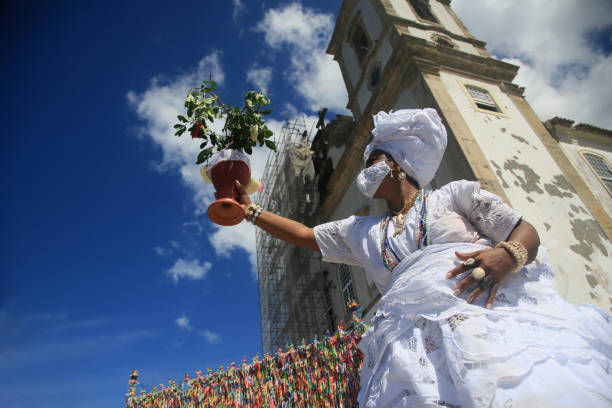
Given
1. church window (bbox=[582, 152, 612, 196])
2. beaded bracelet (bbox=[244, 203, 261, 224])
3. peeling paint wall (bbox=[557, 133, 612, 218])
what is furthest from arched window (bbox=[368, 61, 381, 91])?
beaded bracelet (bbox=[244, 203, 261, 224])

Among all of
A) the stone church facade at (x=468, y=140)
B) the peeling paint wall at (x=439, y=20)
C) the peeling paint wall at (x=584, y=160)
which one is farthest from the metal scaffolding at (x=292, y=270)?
the peeling paint wall at (x=584, y=160)

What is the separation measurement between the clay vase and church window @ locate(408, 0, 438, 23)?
520 inches

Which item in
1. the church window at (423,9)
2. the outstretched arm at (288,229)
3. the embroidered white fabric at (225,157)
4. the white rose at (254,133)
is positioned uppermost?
the church window at (423,9)

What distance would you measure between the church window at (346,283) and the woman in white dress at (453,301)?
9515mm

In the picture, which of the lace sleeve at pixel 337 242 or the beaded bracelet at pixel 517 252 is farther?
the lace sleeve at pixel 337 242

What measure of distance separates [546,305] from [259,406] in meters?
3.88

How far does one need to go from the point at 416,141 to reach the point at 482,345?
115cm

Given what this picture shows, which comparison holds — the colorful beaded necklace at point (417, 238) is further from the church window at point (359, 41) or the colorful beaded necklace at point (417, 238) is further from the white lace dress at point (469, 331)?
the church window at point (359, 41)

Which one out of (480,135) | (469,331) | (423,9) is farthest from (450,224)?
(423,9)

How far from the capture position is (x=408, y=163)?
199 centimetres

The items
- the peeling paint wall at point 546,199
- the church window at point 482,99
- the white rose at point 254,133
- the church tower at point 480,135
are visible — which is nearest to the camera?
the white rose at point 254,133

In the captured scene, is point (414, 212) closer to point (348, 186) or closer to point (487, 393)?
point (487, 393)

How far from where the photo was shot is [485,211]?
171 centimetres

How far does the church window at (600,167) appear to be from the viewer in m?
11.1
